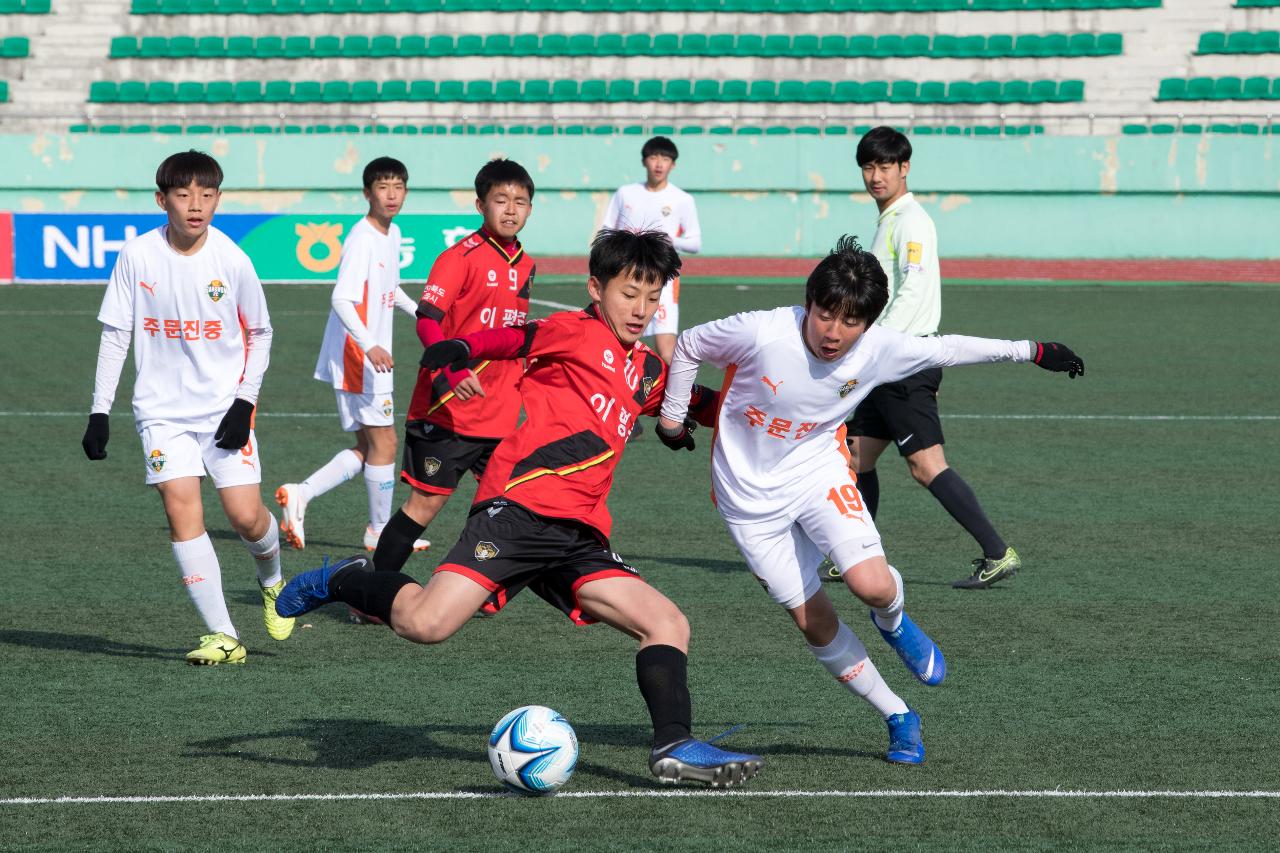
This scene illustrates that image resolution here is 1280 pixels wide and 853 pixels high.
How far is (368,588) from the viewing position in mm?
4562

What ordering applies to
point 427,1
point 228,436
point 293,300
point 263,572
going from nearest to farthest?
1. point 228,436
2. point 263,572
3. point 293,300
4. point 427,1

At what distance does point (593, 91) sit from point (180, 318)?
24.7 meters

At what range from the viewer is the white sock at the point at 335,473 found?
25.5 feet

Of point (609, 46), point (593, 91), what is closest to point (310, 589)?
point (593, 91)

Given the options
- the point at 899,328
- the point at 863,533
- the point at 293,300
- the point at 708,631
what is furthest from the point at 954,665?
the point at 293,300

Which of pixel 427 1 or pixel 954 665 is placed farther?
pixel 427 1

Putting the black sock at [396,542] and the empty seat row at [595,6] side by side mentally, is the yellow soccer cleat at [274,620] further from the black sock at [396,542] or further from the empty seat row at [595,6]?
the empty seat row at [595,6]

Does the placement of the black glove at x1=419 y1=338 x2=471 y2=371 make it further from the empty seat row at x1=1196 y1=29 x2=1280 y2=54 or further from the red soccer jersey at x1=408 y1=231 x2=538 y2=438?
the empty seat row at x1=1196 y1=29 x2=1280 y2=54

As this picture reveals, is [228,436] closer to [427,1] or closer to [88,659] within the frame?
[88,659]

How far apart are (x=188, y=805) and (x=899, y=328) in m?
3.93

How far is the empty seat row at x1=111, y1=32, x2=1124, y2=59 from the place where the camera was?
29.8 metres

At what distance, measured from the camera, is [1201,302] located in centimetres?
2208

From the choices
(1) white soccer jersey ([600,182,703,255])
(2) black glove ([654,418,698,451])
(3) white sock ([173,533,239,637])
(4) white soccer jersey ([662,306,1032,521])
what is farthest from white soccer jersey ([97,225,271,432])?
(1) white soccer jersey ([600,182,703,255])

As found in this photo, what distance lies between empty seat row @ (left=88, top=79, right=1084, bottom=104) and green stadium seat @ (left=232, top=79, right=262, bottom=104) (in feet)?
0.06
